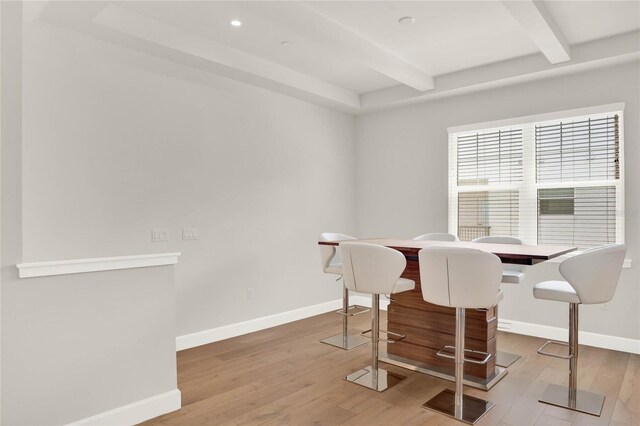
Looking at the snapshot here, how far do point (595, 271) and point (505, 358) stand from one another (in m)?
1.38

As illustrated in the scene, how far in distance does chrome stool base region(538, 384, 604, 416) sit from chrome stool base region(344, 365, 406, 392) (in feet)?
3.35

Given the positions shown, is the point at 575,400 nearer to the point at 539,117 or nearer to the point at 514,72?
the point at 539,117

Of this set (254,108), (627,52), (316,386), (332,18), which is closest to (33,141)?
(254,108)

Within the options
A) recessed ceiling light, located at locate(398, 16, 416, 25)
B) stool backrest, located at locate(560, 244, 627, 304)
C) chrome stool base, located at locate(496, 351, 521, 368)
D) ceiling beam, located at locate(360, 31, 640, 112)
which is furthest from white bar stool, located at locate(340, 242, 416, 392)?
ceiling beam, located at locate(360, 31, 640, 112)

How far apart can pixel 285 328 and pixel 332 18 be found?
326 centimetres

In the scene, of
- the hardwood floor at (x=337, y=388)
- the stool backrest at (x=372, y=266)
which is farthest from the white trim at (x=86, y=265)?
the stool backrest at (x=372, y=266)

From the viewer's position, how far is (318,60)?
4.35 meters

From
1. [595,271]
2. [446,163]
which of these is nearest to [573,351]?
[595,271]

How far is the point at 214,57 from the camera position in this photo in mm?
3850

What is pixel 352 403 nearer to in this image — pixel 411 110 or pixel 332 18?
pixel 332 18

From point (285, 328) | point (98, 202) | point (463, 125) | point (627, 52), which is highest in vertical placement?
point (627, 52)

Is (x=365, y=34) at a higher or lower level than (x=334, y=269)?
higher

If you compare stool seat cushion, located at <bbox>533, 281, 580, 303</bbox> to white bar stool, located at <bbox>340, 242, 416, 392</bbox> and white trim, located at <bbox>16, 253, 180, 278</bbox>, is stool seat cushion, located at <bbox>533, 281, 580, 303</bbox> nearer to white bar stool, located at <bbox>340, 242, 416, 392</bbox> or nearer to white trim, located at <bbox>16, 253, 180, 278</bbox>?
white bar stool, located at <bbox>340, 242, 416, 392</bbox>

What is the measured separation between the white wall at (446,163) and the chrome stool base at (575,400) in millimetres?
1412
